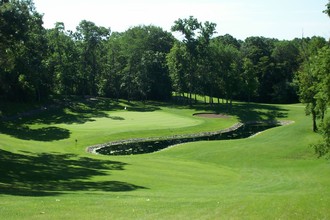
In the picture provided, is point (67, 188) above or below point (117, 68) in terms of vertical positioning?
below

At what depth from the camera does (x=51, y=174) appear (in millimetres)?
26812

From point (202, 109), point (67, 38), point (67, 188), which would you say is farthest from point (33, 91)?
point (67, 188)

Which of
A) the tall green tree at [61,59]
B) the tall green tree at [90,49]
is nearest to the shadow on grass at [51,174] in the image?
the tall green tree at [61,59]

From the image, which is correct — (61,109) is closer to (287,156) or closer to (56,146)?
(56,146)

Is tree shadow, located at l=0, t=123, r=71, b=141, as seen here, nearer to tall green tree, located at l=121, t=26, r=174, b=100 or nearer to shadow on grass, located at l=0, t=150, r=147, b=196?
shadow on grass, located at l=0, t=150, r=147, b=196

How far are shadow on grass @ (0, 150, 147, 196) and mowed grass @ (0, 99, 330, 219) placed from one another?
2.3 inches

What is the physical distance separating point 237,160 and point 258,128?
32.0 m

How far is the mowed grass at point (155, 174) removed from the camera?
48.6 feet

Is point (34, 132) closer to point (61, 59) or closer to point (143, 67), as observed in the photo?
point (61, 59)

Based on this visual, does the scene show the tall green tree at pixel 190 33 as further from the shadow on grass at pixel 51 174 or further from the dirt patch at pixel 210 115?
the shadow on grass at pixel 51 174

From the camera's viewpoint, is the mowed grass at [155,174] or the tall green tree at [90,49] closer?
the mowed grass at [155,174]

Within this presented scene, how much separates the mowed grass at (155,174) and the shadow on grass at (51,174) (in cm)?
6

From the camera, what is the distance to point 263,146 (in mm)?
43531

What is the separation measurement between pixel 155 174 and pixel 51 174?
23.4 feet
